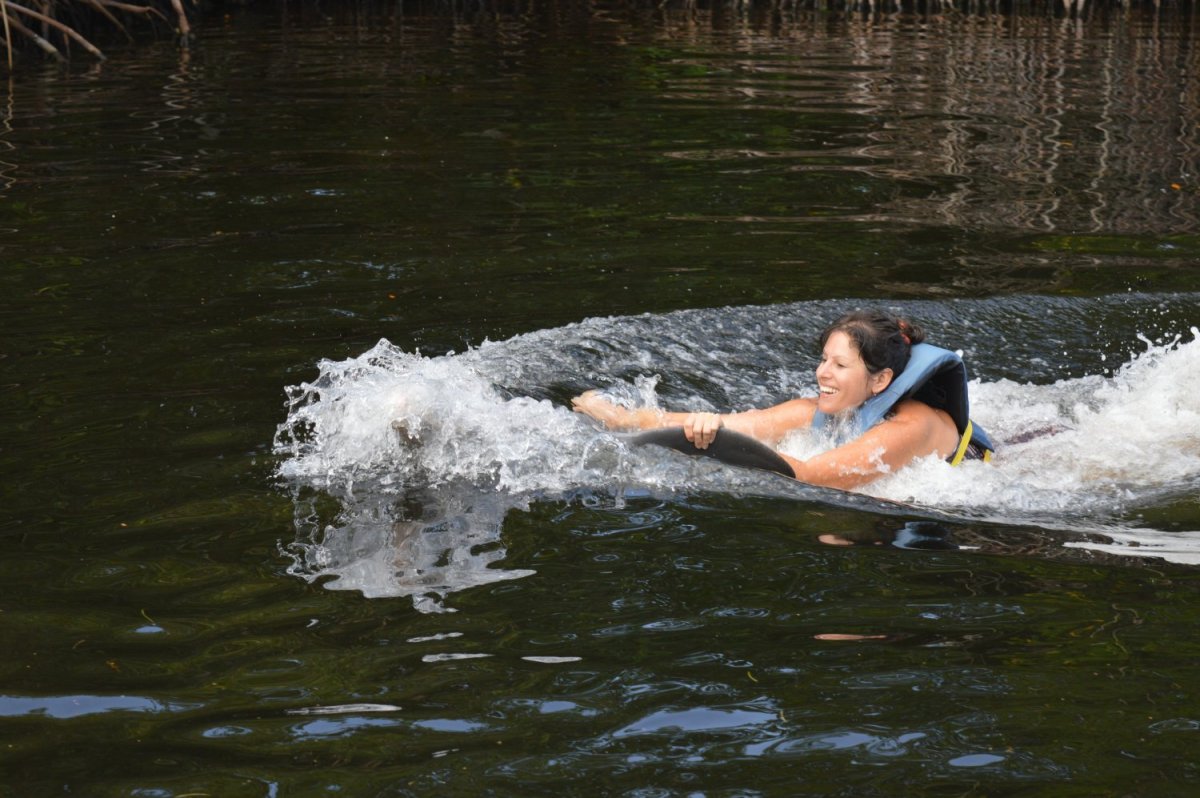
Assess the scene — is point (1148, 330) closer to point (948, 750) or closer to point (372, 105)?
point (948, 750)

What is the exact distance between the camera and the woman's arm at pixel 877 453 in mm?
5465

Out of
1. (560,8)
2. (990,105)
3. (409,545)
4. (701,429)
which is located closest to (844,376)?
(701,429)

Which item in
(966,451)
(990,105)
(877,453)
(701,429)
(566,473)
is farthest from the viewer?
(990,105)

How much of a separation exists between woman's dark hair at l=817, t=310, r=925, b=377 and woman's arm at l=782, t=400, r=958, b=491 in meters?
0.22

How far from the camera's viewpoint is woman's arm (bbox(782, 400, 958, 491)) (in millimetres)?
5465

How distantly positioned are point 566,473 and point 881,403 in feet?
4.30

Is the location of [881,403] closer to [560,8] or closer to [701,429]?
[701,429]

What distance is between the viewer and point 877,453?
5504 mm

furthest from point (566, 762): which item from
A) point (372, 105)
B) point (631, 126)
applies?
point (372, 105)

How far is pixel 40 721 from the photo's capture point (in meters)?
3.65

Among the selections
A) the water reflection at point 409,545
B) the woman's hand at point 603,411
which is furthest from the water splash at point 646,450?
the woman's hand at point 603,411

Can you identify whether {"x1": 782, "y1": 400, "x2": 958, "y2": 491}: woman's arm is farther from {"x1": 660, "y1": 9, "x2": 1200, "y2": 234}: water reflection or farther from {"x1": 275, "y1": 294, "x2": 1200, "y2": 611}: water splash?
{"x1": 660, "y1": 9, "x2": 1200, "y2": 234}: water reflection

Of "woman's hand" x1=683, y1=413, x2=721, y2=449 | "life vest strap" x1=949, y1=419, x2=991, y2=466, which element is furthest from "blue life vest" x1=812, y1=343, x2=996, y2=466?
"woman's hand" x1=683, y1=413, x2=721, y2=449

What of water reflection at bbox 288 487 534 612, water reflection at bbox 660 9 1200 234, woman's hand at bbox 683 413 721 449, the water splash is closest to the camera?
water reflection at bbox 288 487 534 612
